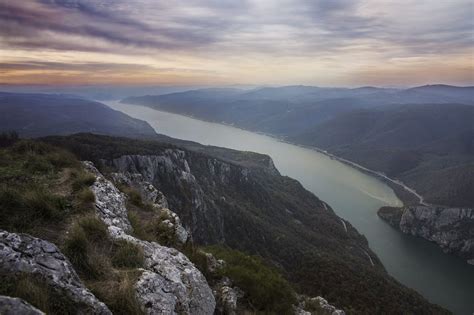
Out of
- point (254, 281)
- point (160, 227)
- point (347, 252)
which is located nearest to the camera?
point (160, 227)

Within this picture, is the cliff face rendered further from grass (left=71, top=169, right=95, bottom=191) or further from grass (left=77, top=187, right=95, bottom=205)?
grass (left=77, top=187, right=95, bottom=205)

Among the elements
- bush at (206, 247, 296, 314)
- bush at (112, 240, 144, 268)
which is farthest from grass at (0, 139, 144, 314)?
bush at (206, 247, 296, 314)

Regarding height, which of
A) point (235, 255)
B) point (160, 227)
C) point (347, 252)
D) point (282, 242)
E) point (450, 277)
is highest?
point (160, 227)

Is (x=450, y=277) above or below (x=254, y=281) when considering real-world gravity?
below

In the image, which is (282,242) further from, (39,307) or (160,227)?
(39,307)

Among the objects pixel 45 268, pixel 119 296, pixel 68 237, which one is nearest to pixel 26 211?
pixel 68 237

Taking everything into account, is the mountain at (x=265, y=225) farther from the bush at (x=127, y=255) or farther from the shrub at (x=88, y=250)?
the bush at (x=127, y=255)

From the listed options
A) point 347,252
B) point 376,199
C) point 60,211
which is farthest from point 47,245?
point 376,199
